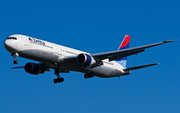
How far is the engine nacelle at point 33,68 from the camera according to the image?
147 feet

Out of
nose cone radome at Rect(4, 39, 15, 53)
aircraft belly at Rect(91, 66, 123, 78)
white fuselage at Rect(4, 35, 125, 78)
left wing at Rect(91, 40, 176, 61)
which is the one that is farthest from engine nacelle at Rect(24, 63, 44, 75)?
left wing at Rect(91, 40, 176, 61)

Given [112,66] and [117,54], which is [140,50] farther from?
[112,66]

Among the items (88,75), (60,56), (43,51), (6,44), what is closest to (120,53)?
(88,75)

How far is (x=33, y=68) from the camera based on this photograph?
1759 inches

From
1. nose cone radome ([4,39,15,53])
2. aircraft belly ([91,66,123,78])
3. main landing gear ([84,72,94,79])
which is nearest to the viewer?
nose cone radome ([4,39,15,53])

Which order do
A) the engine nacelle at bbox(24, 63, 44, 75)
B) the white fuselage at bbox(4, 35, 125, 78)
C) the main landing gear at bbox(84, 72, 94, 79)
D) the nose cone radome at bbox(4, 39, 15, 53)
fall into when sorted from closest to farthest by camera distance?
1. the nose cone radome at bbox(4, 39, 15, 53)
2. the white fuselage at bbox(4, 35, 125, 78)
3. the main landing gear at bbox(84, 72, 94, 79)
4. the engine nacelle at bbox(24, 63, 44, 75)

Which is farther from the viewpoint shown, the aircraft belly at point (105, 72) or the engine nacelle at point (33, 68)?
the engine nacelle at point (33, 68)

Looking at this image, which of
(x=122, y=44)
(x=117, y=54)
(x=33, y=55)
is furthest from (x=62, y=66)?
(x=122, y=44)

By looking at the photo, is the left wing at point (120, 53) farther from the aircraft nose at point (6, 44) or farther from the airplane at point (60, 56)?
the aircraft nose at point (6, 44)

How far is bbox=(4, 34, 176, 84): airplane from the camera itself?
37.7 metres

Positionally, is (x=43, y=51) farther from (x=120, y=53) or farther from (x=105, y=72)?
(x=105, y=72)

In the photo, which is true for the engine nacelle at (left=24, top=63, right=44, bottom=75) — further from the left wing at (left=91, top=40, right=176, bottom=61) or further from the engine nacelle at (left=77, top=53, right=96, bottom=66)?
the left wing at (left=91, top=40, right=176, bottom=61)

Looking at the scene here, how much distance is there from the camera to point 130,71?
49.8 m

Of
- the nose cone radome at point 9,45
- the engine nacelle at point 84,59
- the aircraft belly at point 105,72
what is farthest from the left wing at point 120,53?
the nose cone radome at point 9,45
